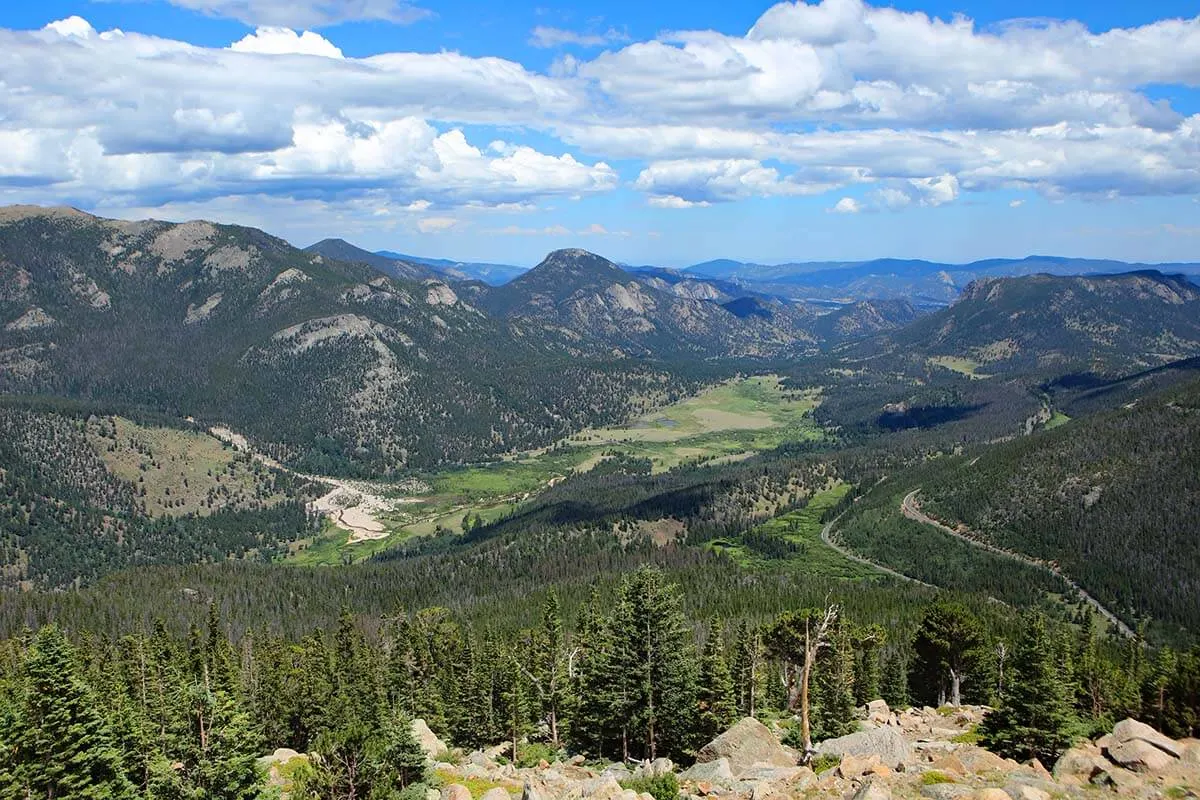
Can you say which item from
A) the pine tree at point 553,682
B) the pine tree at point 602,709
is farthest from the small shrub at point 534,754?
the pine tree at point 553,682

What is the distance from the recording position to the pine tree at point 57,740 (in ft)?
159

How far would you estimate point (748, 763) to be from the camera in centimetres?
4984

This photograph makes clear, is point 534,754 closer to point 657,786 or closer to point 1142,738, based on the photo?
point 657,786

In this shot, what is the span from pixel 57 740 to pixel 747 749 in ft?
141

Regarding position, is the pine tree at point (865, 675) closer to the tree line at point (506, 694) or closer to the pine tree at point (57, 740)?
the tree line at point (506, 694)

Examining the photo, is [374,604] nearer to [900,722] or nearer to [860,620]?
[860,620]

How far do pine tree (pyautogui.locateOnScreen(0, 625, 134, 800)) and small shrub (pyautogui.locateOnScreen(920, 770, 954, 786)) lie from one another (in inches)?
1794

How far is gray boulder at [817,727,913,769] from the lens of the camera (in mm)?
46559

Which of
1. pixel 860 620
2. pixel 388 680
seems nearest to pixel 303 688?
pixel 388 680

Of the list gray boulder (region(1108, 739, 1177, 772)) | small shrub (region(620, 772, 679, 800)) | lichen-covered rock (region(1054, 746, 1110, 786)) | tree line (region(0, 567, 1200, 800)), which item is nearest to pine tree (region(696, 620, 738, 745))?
tree line (region(0, 567, 1200, 800))

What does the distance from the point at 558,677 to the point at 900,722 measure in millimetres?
33982

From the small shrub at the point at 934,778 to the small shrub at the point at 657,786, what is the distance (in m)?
11.8

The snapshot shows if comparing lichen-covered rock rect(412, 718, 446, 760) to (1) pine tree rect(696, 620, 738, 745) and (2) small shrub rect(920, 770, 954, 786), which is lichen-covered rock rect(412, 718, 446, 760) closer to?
(1) pine tree rect(696, 620, 738, 745)

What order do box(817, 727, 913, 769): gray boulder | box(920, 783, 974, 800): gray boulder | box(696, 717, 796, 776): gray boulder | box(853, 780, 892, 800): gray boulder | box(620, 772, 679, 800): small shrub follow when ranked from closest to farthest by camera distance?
box(853, 780, 892, 800): gray boulder < box(920, 783, 974, 800): gray boulder < box(620, 772, 679, 800): small shrub < box(817, 727, 913, 769): gray boulder < box(696, 717, 796, 776): gray boulder
